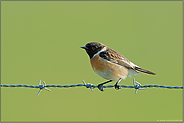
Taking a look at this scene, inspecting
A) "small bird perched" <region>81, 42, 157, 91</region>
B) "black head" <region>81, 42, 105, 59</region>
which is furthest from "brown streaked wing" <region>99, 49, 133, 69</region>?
"black head" <region>81, 42, 105, 59</region>

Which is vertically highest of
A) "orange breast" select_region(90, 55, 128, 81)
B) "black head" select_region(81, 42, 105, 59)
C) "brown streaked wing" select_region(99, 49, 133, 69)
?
"black head" select_region(81, 42, 105, 59)

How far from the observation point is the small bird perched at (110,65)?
5348 millimetres

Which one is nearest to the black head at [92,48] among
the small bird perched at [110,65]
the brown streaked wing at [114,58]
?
the small bird perched at [110,65]

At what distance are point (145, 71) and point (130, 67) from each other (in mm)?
395

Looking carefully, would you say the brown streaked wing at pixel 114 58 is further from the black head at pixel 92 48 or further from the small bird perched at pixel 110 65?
the black head at pixel 92 48

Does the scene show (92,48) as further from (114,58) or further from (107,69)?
(107,69)

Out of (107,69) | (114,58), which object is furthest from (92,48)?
(107,69)

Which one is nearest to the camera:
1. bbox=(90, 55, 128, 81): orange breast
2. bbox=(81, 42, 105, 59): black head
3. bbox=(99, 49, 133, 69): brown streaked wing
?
bbox=(90, 55, 128, 81): orange breast

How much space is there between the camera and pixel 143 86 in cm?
420

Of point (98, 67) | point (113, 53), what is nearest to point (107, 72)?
point (98, 67)

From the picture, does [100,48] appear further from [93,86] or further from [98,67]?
[93,86]

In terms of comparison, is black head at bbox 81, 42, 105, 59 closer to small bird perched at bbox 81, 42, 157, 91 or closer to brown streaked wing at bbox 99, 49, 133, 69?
small bird perched at bbox 81, 42, 157, 91

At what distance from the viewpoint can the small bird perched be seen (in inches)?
211

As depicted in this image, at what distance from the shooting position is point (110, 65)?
536 cm
